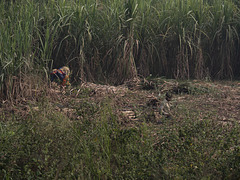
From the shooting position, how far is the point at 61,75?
5.37 m

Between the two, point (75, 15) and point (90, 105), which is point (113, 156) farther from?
point (75, 15)

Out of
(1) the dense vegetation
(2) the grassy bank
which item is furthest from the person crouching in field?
(2) the grassy bank

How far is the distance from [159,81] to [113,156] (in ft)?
Answer: 9.93

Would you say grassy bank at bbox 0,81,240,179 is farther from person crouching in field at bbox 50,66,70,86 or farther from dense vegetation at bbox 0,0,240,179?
person crouching in field at bbox 50,66,70,86

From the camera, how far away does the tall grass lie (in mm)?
5770

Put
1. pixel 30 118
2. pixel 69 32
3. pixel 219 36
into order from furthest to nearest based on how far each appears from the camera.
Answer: pixel 219 36
pixel 69 32
pixel 30 118

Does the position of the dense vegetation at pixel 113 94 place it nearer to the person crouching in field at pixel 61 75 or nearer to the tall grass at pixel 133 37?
the tall grass at pixel 133 37

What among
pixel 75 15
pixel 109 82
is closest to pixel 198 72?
pixel 109 82

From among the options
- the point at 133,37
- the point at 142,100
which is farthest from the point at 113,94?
the point at 133,37

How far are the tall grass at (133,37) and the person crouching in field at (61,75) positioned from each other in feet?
0.76

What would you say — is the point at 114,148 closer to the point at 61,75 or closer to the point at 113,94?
the point at 113,94

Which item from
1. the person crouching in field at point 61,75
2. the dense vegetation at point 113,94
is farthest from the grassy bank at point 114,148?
the person crouching in field at point 61,75

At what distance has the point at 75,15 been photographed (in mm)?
5836

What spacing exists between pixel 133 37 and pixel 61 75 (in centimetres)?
164
